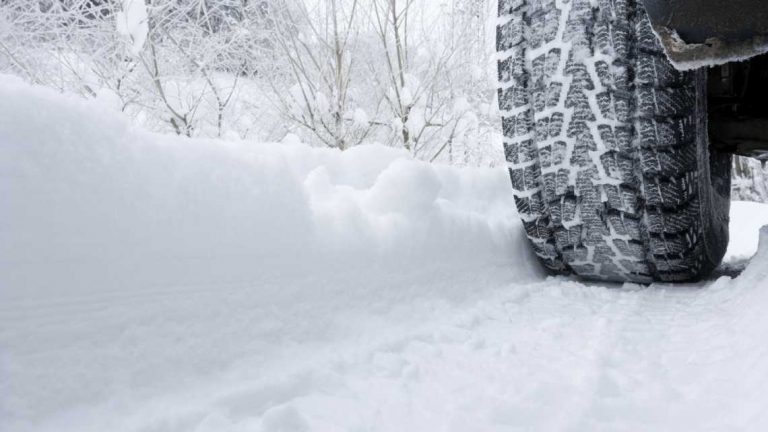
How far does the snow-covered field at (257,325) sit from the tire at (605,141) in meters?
0.22

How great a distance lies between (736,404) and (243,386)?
509 millimetres

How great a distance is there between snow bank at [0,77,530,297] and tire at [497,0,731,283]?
1.05 ft

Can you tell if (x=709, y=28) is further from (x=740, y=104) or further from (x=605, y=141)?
(x=740, y=104)

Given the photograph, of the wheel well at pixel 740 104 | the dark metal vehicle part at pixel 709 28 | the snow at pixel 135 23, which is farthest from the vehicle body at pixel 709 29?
the snow at pixel 135 23

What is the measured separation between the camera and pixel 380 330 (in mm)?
823

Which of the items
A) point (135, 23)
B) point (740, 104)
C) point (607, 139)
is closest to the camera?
point (607, 139)

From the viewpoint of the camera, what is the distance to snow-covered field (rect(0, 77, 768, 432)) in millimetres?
514

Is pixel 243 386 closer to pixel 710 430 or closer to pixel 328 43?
pixel 710 430

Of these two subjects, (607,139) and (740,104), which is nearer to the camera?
(607,139)

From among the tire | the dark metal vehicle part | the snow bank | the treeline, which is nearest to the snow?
the treeline

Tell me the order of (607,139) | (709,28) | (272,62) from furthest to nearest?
(272,62) → (607,139) → (709,28)

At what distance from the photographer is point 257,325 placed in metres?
0.70

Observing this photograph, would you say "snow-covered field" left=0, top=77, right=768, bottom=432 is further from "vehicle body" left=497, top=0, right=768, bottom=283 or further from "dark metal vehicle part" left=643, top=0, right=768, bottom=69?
"dark metal vehicle part" left=643, top=0, right=768, bottom=69

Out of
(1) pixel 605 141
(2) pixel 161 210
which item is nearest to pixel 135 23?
(2) pixel 161 210
